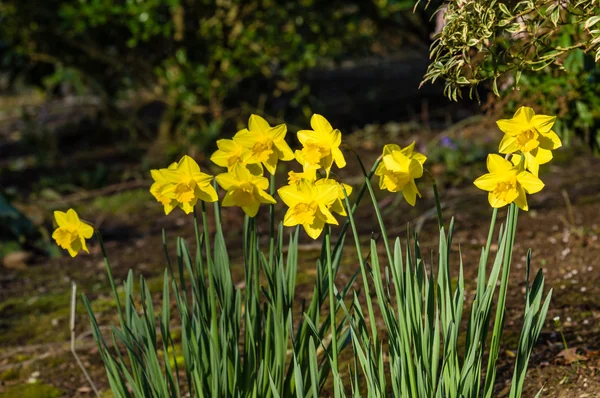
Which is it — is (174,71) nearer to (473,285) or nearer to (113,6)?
(113,6)

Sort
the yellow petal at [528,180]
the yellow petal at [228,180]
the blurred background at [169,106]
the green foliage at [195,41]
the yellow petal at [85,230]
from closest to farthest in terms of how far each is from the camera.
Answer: the yellow petal at [528,180]
the yellow petal at [228,180]
the yellow petal at [85,230]
the blurred background at [169,106]
the green foliage at [195,41]

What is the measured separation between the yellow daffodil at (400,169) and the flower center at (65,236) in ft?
2.13

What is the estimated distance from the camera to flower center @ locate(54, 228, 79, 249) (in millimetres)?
1753

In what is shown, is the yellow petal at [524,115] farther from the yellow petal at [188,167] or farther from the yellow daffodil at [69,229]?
the yellow daffodil at [69,229]

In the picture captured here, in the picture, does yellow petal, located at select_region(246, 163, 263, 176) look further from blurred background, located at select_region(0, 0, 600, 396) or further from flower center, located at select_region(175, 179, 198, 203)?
blurred background, located at select_region(0, 0, 600, 396)

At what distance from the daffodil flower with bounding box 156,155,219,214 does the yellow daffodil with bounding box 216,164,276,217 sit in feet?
0.17

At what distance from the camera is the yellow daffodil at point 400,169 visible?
1.51 meters

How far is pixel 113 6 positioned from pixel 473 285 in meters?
3.71

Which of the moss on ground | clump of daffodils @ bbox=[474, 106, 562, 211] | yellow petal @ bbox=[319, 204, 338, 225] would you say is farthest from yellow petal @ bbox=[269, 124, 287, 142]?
the moss on ground

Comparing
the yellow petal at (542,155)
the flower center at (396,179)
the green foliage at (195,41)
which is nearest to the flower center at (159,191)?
the flower center at (396,179)

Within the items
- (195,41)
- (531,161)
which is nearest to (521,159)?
(531,161)

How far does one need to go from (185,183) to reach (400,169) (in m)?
0.43

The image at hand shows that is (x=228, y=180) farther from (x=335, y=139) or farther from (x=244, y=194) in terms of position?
(x=335, y=139)

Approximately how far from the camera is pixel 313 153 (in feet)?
5.15
